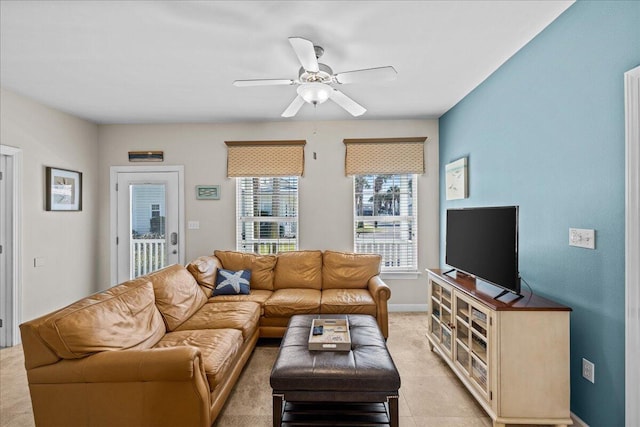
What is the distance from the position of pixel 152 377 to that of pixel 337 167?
328cm

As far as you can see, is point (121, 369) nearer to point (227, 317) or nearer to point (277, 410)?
point (277, 410)

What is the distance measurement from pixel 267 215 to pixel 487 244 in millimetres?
2866

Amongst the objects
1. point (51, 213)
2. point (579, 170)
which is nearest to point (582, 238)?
point (579, 170)

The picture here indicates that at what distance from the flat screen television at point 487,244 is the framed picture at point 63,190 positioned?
4391mm

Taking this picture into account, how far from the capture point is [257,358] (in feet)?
9.81

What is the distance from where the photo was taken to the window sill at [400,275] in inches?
171

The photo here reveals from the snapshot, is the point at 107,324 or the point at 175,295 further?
the point at 175,295

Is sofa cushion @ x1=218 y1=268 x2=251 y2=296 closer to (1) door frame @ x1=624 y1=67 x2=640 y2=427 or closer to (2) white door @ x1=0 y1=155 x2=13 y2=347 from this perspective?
(2) white door @ x1=0 y1=155 x2=13 y2=347

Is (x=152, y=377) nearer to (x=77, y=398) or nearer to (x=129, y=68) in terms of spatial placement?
(x=77, y=398)

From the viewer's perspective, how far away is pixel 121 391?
5.50 feet

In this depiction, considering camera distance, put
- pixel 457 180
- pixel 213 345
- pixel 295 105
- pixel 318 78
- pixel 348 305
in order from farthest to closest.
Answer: pixel 457 180, pixel 348 305, pixel 295 105, pixel 318 78, pixel 213 345

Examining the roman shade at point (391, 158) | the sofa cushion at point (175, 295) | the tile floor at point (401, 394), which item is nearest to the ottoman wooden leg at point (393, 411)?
the tile floor at point (401, 394)

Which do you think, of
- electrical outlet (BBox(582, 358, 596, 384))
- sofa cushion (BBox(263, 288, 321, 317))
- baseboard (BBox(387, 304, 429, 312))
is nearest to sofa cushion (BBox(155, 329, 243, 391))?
sofa cushion (BBox(263, 288, 321, 317))

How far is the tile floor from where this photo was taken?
6.89 feet
